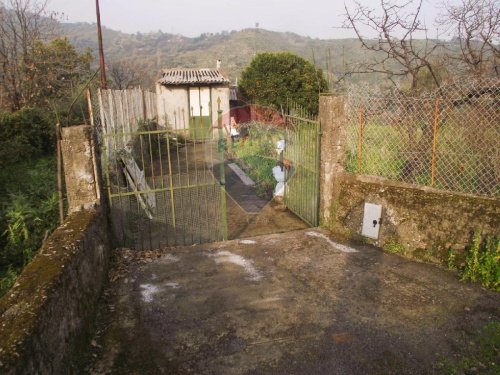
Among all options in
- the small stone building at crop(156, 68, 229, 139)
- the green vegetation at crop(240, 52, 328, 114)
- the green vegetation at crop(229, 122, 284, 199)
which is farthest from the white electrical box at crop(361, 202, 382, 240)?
the green vegetation at crop(240, 52, 328, 114)

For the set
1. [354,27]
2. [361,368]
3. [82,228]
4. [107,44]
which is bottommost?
[361,368]

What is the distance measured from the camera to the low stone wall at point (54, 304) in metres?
2.59

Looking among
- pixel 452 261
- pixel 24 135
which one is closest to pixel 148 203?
pixel 452 261

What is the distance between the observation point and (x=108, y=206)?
5.89m

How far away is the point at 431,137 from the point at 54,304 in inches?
228

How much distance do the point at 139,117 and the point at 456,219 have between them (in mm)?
11960

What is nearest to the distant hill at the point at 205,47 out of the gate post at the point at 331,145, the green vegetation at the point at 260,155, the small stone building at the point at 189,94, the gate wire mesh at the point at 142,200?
the small stone building at the point at 189,94

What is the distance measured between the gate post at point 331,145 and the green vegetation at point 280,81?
14.9 m

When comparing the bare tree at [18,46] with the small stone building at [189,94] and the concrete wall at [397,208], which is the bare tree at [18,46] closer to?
the small stone building at [189,94]

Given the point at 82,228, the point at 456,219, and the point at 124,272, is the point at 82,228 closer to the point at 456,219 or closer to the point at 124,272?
the point at 124,272

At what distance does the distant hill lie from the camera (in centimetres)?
5645

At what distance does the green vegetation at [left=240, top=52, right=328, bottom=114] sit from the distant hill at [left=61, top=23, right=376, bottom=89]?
76.9ft

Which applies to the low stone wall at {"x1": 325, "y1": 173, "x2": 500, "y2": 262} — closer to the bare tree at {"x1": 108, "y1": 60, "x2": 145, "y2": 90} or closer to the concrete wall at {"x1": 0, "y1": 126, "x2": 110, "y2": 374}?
the concrete wall at {"x1": 0, "y1": 126, "x2": 110, "y2": 374}

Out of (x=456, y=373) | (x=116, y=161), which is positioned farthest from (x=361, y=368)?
(x=116, y=161)
